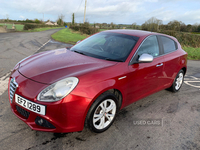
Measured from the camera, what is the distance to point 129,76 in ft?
9.62

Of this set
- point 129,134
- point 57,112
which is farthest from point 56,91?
point 129,134

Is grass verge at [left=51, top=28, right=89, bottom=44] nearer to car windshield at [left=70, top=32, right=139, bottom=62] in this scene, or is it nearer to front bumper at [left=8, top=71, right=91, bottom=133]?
car windshield at [left=70, top=32, right=139, bottom=62]

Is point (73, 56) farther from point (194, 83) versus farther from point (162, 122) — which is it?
point (194, 83)

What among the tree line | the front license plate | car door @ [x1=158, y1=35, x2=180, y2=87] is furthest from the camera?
the tree line

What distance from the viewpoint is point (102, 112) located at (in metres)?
2.67

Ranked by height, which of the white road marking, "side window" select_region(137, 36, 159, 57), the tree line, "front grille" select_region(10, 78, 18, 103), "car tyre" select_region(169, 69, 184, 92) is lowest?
the white road marking

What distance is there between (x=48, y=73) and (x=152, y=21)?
3000 cm

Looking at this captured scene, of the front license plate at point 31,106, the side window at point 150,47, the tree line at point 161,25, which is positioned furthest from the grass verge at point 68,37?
the front license plate at point 31,106

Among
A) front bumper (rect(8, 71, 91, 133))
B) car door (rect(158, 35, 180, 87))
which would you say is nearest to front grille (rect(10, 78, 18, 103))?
front bumper (rect(8, 71, 91, 133))

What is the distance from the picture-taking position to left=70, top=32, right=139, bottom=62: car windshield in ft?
10.5

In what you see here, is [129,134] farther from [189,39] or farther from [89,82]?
[189,39]

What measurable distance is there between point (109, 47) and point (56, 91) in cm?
167

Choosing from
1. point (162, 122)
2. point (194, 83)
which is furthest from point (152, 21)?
point (162, 122)

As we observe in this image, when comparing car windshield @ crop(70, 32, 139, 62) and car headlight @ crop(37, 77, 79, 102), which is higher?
car windshield @ crop(70, 32, 139, 62)
